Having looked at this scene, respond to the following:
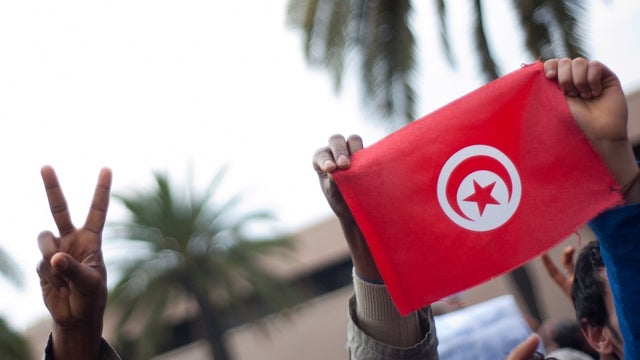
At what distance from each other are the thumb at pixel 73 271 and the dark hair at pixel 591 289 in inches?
59.9

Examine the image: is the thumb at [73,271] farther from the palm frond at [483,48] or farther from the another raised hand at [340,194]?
the palm frond at [483,48]

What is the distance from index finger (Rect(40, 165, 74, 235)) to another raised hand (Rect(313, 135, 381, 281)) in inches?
Result: 30.1

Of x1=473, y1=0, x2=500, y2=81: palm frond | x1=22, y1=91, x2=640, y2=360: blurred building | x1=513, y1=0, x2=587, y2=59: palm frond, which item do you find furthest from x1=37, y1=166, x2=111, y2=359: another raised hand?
x1=22, y1=91, x2=640, y2=360: blurred building

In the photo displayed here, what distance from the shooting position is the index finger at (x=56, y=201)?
2.71 metres

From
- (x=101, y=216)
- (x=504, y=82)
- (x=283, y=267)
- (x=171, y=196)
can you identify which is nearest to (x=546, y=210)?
(x=504, y=82)

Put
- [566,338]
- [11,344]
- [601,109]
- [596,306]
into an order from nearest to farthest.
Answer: [601,109]
[596,306]
[566,338]
[11,344]

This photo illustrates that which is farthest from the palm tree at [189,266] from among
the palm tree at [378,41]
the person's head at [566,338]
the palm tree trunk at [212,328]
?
the person's head at [566,338]

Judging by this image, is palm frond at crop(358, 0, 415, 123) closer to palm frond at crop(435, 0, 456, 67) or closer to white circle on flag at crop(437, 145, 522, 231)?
palm frond at crop(435, 0, 456, 67)

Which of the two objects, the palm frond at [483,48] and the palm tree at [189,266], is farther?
the palm tree at [189,266]

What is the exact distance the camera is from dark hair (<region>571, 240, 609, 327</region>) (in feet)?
9.45

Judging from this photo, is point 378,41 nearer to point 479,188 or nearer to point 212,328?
point 479,188

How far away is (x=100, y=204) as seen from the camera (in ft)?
9.07

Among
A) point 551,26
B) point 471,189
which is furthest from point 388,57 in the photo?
point 471,189

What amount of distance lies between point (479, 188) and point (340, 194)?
1.34ft
